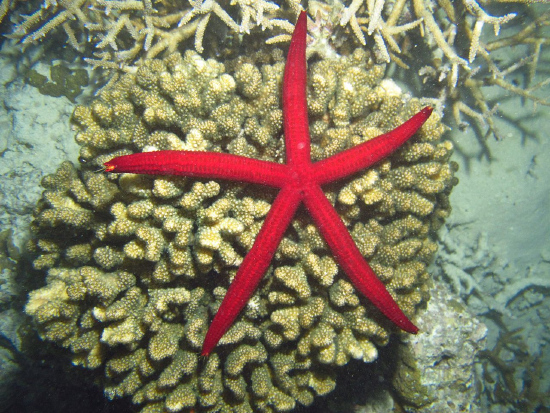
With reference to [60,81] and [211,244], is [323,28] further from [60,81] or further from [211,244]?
[60,81]

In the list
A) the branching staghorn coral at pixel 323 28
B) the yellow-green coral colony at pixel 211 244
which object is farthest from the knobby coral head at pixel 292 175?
the branching staghorn coral at pixel 323 28

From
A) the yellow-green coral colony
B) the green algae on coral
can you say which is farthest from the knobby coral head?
the green algae on coral

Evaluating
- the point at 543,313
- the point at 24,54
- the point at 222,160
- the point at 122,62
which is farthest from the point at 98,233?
the point at 543,313

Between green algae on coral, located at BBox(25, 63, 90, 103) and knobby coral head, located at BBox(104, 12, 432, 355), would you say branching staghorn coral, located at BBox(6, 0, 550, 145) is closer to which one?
green algae on coral, located at BBox(25, 63, 90, 103)

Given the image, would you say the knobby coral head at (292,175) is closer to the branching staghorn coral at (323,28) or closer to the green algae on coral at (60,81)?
the branching staghorn coral at (323,28)

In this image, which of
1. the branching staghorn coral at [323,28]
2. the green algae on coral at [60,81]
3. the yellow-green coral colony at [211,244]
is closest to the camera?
the yellow-green coral colony at [211,244]

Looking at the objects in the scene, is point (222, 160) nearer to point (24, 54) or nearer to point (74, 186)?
point (74, 186)

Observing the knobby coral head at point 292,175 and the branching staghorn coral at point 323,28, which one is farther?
the branching staghorn coral at point 323,28
